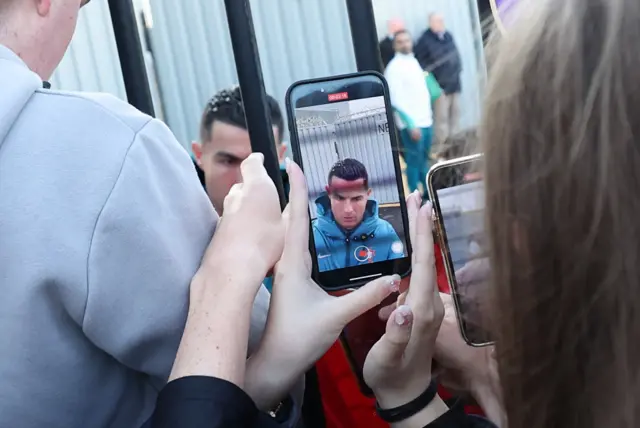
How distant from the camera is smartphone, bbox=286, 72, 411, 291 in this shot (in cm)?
56

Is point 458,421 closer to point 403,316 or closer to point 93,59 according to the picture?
point 403,316

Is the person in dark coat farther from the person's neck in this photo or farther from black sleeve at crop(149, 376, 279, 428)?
black sleeve at crop(149, 376, 279, 428)

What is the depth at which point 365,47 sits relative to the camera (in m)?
1.10

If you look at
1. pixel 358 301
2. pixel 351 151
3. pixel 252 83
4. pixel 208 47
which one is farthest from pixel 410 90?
pixel 358 301

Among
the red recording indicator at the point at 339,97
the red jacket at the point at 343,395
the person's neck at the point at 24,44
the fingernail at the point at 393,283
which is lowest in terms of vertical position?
the red jacket at the point at 343,395

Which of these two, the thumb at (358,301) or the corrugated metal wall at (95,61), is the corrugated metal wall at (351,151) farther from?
the corrugated metal wall at (95,61)

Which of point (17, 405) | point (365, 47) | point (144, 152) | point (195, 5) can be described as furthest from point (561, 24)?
point (195, 5)

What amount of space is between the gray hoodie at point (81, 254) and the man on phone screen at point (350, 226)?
15 centimetres

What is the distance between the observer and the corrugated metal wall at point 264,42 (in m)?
1.63

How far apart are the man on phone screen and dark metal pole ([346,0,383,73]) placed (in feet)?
1.86

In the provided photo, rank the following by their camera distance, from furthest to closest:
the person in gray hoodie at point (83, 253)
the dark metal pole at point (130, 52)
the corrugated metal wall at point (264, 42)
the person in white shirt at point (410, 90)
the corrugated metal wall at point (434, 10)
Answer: the corrugated metal wall at point (264, 42) < the corrugated metal wall at point (434, 10) < the dark metal pole at point (130, 52) < the person in white shirt at point (410, 90) < the person in gray hoodie at point (83, 253)

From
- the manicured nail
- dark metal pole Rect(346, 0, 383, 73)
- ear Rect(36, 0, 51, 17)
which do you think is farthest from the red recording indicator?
dark metal pole Rect(346, 0, 383, 73)

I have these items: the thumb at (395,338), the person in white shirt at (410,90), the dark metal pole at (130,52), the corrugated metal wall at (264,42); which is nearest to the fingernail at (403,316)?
the thumb at (395,338)

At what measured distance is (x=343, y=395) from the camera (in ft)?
2.20
